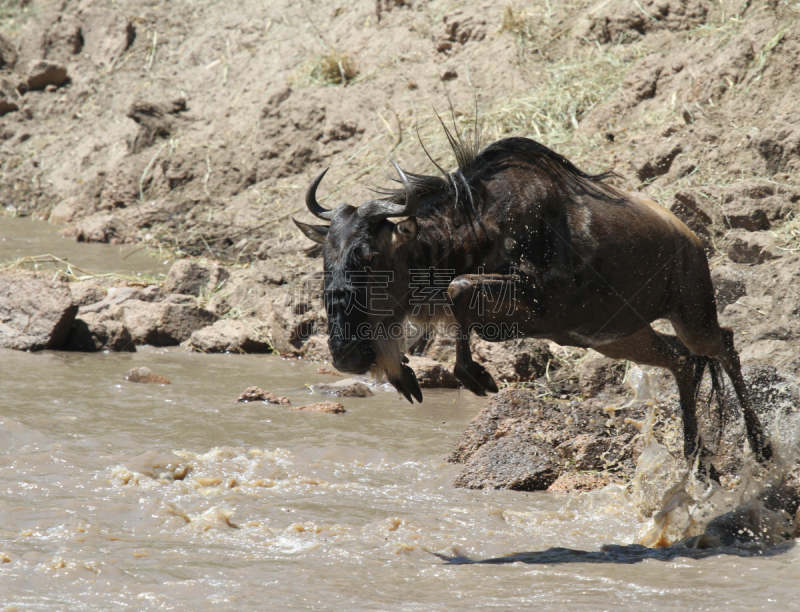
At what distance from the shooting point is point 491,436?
5191 mm

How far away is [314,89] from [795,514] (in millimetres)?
9371

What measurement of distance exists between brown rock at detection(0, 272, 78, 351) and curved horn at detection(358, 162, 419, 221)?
4.98 metres

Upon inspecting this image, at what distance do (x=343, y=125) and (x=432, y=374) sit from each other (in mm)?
5220

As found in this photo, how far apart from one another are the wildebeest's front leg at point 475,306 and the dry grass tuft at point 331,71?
855 centimetres

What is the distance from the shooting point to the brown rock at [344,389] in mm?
6836

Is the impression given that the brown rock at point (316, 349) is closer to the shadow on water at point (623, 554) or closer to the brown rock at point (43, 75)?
the shadow on water at point (623, 554)

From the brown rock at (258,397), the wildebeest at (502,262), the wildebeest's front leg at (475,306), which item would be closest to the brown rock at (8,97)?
the brown rock at (258,397)

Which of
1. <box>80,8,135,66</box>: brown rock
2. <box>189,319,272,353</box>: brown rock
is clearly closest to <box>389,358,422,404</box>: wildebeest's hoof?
<box>189,319,272,353</box>: brown rock

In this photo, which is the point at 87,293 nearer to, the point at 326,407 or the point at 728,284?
the point at 326,407

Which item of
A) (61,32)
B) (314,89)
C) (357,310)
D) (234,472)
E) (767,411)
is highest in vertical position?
(61,32)

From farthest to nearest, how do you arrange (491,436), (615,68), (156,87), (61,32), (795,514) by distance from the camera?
(61,32) → (156,87) → (615,68) → (491,436) → (795,514)

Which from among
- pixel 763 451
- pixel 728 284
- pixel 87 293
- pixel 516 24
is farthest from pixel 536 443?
pixel 516 24

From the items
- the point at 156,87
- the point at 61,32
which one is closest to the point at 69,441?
the point at 156,87

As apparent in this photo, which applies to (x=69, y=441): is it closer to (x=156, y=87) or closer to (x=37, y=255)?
(x=37, y=255)
